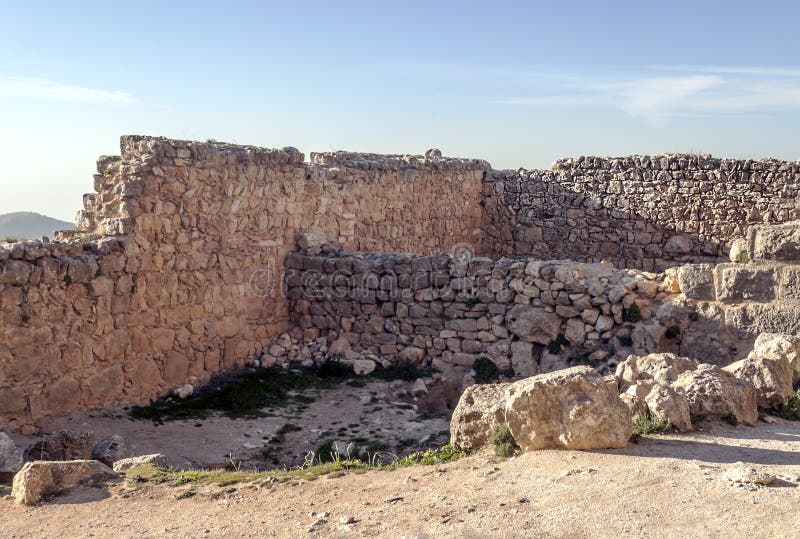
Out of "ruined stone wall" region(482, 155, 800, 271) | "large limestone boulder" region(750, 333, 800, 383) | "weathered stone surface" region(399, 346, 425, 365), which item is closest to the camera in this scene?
"large limestone boulder" region(750, 333, 800, 383)

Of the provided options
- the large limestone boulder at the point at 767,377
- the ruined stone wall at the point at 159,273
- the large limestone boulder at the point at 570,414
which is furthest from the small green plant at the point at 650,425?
the ruined stone wall at the point at 159,273

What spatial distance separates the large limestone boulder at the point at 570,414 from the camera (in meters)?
5.64

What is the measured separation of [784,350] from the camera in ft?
24.8

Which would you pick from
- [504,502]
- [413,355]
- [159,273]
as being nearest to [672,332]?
[413,355]

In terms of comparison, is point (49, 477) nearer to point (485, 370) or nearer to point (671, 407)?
point (671, 407)

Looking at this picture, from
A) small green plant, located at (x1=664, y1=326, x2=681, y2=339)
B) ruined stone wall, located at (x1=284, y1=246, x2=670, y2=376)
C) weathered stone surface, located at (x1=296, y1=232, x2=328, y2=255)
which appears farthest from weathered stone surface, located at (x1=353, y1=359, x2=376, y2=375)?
small green plant, located at (x1=664, y1=326, x2=681, y2=339)

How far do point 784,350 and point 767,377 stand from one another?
670mm

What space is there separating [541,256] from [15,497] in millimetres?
13075

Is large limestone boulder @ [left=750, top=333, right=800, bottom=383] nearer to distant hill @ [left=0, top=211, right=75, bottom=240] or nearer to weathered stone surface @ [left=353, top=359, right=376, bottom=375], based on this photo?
weathered stone surface @ [left=353, top=359, right=376, bottom=375]

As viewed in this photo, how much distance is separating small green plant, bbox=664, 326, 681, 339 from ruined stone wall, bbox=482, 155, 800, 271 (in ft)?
23.4

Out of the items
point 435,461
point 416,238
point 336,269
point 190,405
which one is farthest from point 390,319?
point 435,461

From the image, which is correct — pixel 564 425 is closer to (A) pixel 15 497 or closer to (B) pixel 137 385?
(A) pixel 15 497

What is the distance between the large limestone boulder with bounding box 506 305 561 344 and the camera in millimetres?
10266

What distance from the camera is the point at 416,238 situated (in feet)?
49.9
